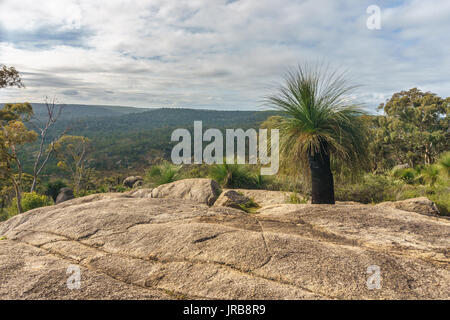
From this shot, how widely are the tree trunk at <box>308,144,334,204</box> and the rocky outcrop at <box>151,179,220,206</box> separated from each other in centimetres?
245

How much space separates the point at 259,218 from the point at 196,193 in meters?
3.19

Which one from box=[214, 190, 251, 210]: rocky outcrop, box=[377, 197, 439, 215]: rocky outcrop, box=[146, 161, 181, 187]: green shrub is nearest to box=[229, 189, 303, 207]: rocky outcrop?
box=[214, 190, 251, 210]: rocky outcrop

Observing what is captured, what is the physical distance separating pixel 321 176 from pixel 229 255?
11.4 ft

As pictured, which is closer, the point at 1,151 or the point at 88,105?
the point at 1,151

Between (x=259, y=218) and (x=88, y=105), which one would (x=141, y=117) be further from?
(x=259, y=218)

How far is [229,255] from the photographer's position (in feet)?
9.09

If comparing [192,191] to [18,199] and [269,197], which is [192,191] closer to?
[269,197]

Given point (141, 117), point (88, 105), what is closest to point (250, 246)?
point (141, 117)

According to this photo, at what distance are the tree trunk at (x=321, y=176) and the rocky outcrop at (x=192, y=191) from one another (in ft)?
8.04

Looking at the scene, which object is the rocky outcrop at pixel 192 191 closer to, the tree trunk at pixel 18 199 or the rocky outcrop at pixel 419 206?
the rocky outcrop at pixel 419 206

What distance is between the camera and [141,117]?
441ft

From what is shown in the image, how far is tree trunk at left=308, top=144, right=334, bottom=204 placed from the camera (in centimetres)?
558

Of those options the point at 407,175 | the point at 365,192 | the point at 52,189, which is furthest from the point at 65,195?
the point at 407,175

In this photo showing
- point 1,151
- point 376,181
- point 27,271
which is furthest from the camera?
point 1,151
